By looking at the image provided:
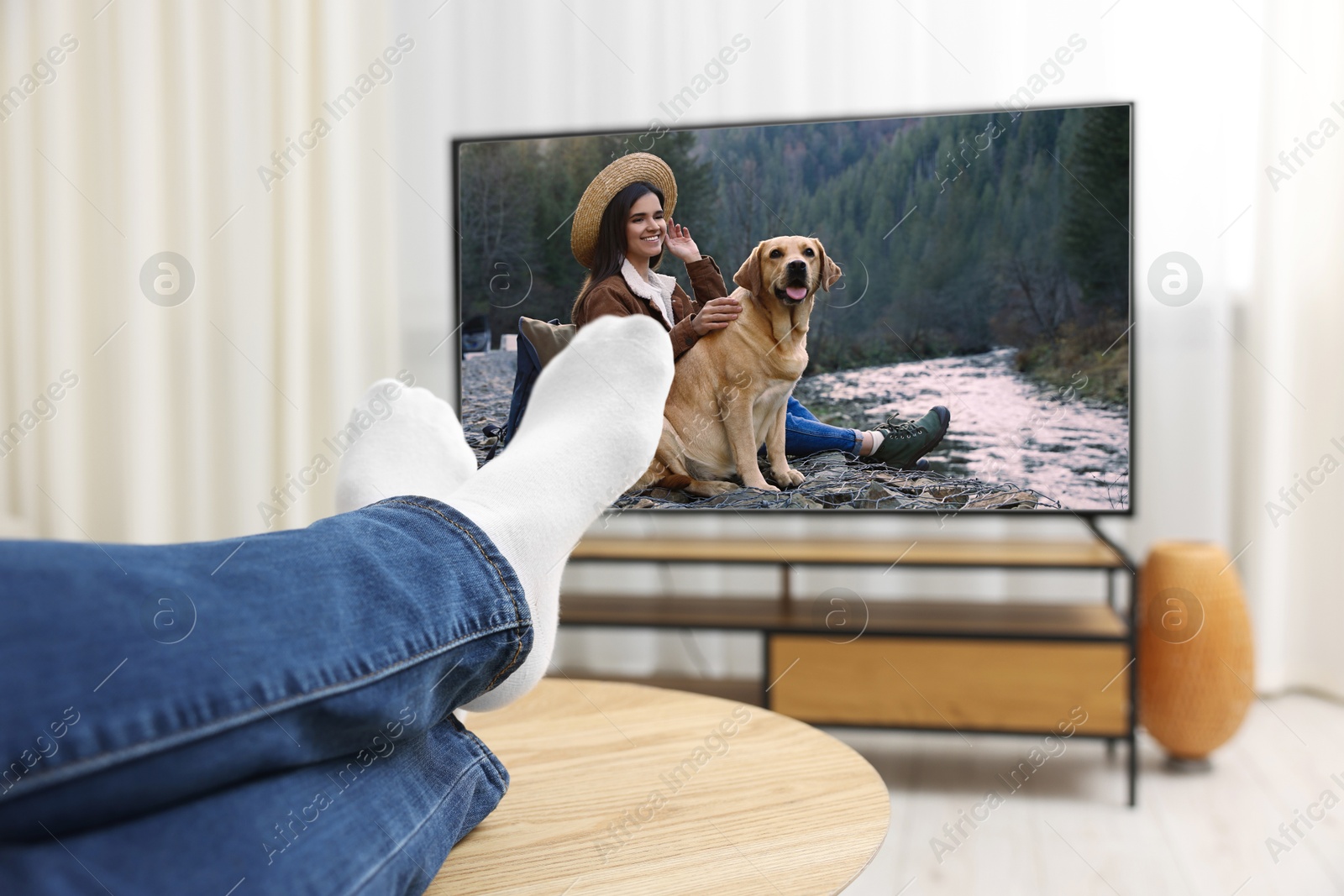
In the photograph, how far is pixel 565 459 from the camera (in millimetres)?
576

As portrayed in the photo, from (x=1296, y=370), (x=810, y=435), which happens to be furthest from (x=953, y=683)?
(x=1296, y=370)

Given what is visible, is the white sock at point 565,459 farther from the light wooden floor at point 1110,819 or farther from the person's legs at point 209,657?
the light wooden floor at point 1110,819

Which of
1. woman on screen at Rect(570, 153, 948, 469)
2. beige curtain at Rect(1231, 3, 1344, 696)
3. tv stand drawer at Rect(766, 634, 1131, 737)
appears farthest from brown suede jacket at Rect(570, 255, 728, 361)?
beige curtain at Rect(1231, 3, 1344, 696)

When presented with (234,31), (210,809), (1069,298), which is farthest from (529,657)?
(234,31)

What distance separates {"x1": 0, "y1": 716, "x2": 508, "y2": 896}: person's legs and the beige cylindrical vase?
1.14 metres

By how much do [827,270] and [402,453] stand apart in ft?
1.36

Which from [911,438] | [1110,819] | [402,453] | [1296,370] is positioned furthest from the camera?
[1296,370]

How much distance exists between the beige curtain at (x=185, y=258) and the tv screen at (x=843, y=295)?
814 mm

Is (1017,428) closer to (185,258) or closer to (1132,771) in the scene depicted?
(1132,771)

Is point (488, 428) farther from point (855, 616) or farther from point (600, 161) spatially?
point (855, 616)

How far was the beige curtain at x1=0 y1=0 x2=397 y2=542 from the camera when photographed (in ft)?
5.37

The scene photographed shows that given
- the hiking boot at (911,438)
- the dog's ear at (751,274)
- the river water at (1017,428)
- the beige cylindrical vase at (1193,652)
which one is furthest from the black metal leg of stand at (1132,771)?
the dog's ear at (751,274)

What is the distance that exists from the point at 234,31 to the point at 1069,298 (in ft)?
5.07

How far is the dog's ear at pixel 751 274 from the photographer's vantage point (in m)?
0.74
